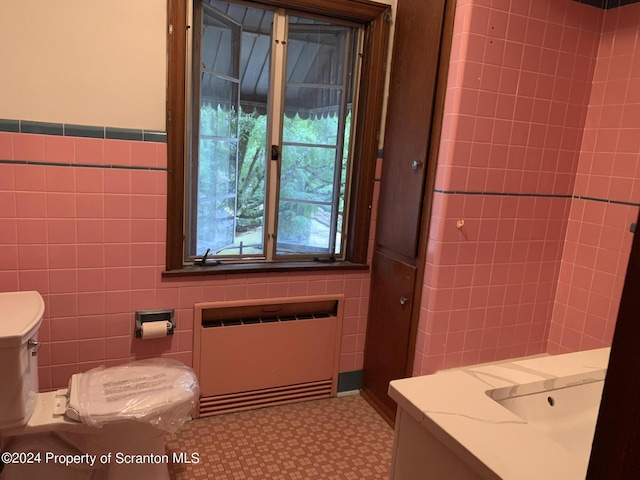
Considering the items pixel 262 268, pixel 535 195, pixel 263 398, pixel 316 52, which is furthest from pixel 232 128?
pixel 535 195

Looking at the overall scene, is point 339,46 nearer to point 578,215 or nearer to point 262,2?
point 262,2

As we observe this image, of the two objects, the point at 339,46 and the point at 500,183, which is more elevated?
the point at 339,46

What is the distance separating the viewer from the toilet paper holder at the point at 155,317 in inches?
82.2

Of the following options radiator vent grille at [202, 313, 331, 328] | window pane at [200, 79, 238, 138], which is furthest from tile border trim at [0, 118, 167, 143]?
radiator vent grille at [202, 313, 331, 328]

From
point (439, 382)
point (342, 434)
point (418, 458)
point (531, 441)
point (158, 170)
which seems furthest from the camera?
point (342, 434)

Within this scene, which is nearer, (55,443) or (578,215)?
(55,443)

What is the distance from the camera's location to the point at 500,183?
2.07m

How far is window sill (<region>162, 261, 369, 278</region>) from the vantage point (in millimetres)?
2139

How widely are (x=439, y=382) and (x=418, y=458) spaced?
21 cm

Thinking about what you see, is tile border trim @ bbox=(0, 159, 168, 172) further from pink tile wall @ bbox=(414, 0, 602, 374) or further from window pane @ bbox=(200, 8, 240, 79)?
pink tile wall @ bbox=(414, 0, 602, 374)

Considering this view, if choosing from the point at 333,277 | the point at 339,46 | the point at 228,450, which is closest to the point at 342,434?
the point at 228,450

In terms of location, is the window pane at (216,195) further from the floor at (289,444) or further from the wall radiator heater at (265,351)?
the floor at (289,444)

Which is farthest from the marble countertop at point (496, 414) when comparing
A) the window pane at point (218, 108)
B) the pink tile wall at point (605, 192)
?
the window pane at point (218, 108)

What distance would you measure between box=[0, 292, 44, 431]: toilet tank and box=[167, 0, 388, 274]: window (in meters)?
0.63
